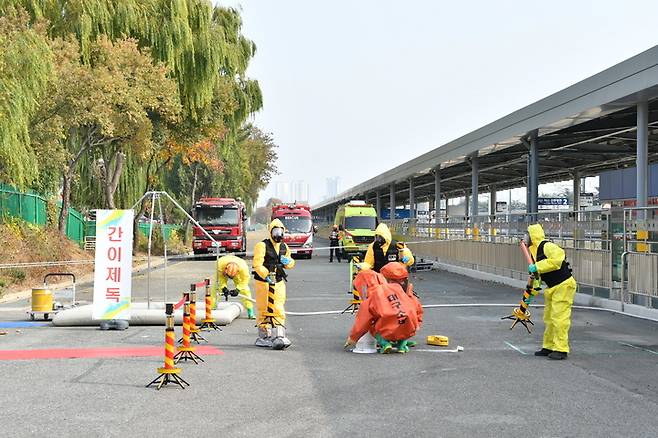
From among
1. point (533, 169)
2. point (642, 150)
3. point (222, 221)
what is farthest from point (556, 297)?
point (222, 221)

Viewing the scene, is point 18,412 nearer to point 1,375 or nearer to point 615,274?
point 1,375

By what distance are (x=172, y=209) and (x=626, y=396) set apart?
5107cm

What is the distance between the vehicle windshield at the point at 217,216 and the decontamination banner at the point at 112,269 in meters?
28.0

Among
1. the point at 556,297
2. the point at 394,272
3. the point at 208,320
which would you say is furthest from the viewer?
the point at 208,320

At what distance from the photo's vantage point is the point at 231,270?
1455 centimetres

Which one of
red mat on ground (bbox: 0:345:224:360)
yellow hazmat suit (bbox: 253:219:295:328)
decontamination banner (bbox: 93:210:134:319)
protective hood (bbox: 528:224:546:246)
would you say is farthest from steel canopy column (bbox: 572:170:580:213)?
red mat on ground (bbox: 0:345:224:360)

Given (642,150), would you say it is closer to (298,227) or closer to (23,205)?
(23,205)

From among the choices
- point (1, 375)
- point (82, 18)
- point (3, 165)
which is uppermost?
point (82, 18)

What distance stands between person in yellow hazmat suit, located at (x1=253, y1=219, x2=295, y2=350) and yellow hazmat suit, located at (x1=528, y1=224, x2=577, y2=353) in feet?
11.7

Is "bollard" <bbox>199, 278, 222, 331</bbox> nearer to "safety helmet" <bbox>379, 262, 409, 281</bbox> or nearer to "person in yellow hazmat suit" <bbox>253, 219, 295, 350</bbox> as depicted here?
"person in yellow hazmat suit" <bbox>253, 219, 295, 350</bbox>

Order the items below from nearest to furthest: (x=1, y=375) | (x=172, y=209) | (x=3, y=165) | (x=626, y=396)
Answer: (x=626, y=396) → (x=1, y=375) → (x=3, y=165) → (x=172, y=209)

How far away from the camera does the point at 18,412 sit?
7.39m

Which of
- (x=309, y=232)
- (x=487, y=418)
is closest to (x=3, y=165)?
(x=487, y=418)

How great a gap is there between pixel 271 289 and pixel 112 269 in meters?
3.10
